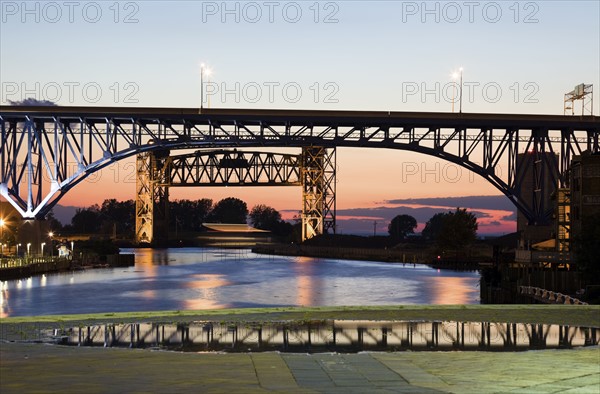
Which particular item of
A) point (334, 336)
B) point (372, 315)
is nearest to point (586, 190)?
point (372, 315)

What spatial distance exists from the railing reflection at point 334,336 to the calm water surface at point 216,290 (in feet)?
138

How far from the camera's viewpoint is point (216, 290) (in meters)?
87.6

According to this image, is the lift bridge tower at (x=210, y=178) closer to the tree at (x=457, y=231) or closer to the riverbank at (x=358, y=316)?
the tree at (x=457, y=231)

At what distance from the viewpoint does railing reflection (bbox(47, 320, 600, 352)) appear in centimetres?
1802

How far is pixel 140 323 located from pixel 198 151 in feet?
559

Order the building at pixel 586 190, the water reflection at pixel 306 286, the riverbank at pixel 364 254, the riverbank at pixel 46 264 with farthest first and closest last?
the riverbank at pixel 364 254 < the riverbank at pixel 46 264 < the building at pixel 586 190 < the water reflection at pixel 306 286

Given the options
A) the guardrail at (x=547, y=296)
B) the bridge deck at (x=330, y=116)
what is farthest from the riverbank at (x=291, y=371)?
the bridge deck at (x=330, y=116)

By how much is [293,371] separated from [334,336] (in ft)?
19.0

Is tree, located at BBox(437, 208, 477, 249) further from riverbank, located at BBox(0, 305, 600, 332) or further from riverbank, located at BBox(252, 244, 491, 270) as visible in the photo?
riverbank, located at BBox(0, 305, 600, 332)

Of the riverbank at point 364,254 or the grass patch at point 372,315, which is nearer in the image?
the grass patch at point 372,315

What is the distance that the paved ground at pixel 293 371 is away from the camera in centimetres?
1248

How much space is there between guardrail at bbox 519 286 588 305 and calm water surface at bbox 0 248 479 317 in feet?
35.5

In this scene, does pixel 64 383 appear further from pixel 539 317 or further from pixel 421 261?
pixel 421 261

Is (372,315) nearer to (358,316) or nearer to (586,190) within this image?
(358,316)
